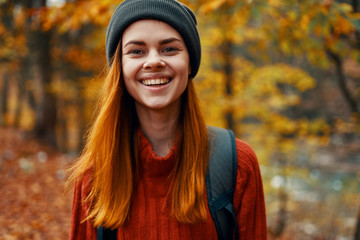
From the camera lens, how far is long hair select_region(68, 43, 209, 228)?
5.29 ft

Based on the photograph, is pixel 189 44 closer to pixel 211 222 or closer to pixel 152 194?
pixel 152 194

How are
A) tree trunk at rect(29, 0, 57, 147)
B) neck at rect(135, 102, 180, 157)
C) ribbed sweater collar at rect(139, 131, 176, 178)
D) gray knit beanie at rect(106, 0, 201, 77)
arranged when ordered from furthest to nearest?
tree trunk at rect(29, 0, 57, 147)
neck at rect(135, 102, 180, 157)
ribbed sweater collar at rect(139, 131, 176, 178)
gray knit beanie at rect(106, 0, 201, 77)

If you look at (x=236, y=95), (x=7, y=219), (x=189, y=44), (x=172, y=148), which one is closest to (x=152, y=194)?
(x=172, y=148)

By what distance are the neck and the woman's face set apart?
136 millimetres

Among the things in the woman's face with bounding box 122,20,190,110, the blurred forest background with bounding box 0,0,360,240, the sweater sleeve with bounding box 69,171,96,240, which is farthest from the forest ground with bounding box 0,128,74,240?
the woman's face with bounding box 122,20,190,110

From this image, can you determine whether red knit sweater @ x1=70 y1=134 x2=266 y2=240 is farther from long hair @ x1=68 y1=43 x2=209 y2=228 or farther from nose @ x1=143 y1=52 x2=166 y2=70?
nose @ x1=143 y1=52 x2=166 y2=70

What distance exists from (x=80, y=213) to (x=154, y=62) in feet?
3.16

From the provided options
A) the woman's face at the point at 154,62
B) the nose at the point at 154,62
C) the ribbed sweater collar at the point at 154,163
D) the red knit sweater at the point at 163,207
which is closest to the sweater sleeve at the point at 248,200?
the red knit sweater at the point at 163,207

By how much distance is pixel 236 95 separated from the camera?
8.16m

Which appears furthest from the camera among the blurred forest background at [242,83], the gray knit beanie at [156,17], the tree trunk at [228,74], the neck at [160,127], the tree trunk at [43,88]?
the tree trunk at [43,88]

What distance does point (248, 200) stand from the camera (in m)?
1.65

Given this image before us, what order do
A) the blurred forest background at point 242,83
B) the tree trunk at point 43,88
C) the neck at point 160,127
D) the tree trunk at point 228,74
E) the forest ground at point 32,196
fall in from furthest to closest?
the tree trunk at point 43,88
the tree trunk at point 228,74
the forest ground at point 32,196
the blurred forest background at point 242,83
the neck at point 160,127

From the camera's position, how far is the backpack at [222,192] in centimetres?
161

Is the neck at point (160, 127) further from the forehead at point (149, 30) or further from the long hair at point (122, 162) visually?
the forehead at point (149, 30)
